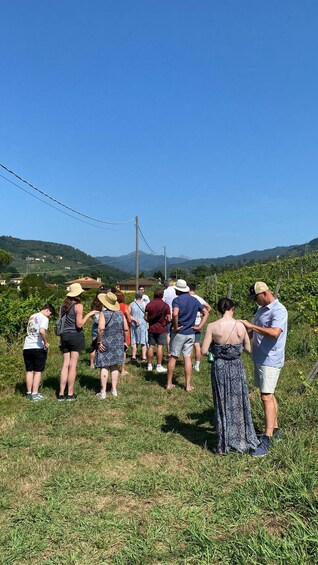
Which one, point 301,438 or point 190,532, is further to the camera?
point 301,438

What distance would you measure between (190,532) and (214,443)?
1.51 metres

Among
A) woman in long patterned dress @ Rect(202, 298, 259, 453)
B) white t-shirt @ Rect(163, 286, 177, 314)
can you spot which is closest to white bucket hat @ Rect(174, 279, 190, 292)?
white t-shirt @ Rect(163, 286, 177, 314)

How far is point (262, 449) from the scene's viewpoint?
3680 mm

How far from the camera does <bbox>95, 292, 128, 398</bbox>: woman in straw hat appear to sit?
542 cm

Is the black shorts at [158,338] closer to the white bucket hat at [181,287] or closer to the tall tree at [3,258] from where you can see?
the white bucket hat at [181,287]

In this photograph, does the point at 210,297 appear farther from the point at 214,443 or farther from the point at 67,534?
the point at 67,534

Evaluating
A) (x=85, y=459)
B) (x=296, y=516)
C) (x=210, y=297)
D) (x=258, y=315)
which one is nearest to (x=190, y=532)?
(x=296, y=516)

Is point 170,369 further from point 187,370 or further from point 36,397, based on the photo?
point 36,397

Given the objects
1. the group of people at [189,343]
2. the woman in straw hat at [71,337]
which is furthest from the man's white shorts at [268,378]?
the woman in straw hat at [71,337]

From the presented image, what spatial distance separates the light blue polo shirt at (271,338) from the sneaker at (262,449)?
699 mm

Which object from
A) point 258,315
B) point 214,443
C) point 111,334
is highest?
point 258,315

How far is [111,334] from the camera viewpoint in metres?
5.50

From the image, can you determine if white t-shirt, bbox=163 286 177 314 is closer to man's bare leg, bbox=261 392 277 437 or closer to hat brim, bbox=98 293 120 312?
hat brim, bbox=98 293 120 312

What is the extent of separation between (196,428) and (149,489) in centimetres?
139
